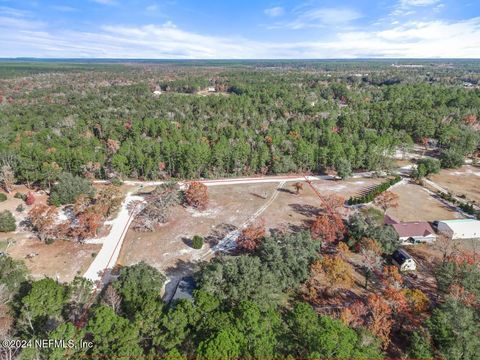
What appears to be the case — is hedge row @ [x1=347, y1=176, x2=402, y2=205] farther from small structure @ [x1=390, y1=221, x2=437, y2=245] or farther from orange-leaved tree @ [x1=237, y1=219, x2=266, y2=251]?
orange-leaved tree @ [x1=237, y1=219, x2=266, y2=251]

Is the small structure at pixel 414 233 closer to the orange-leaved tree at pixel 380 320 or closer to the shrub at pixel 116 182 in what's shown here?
the orange-leaved tree at pixel 380 320

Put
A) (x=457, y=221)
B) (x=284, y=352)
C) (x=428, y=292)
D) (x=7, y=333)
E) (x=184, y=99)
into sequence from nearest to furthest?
(x=284, y=352) → (x=7, y=333) → (x=428, y=292) → (x=457, y=221) → (x=184, y=99)

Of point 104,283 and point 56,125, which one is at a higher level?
point 56,125

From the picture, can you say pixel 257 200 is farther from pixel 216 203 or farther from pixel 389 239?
pixel 389 239

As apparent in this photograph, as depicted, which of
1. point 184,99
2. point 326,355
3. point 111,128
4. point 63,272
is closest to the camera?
point 326,355

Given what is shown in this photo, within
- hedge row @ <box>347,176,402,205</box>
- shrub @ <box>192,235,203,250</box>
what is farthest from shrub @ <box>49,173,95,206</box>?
hedge row @ <box>347,176,402,205</box>

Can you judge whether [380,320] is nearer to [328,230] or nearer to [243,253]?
[328,230]

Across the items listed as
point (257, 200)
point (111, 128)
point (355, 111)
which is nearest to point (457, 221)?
point (257, 200)

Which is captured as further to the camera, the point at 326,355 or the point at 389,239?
the point at 389,239
